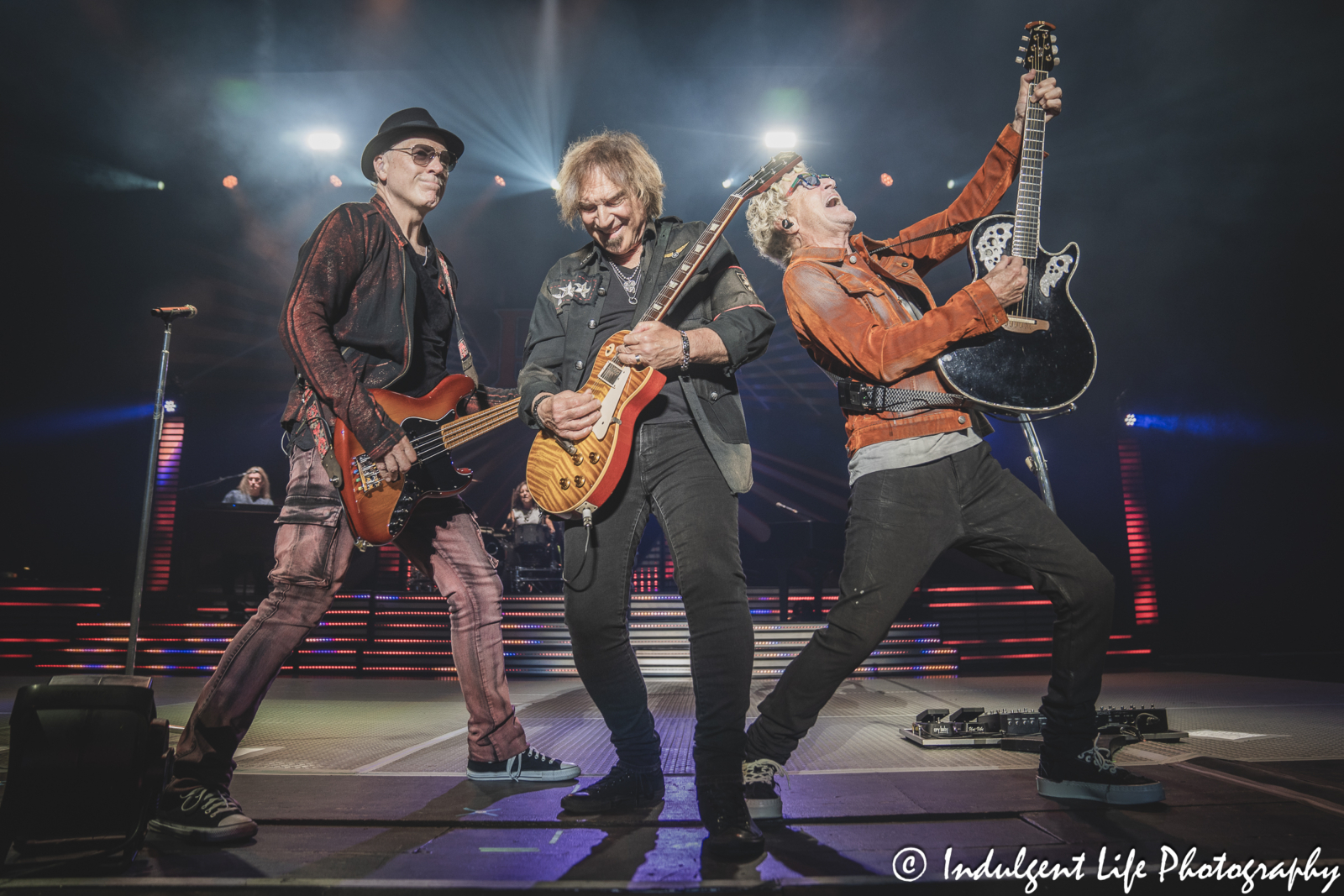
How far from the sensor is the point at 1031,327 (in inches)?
86.5

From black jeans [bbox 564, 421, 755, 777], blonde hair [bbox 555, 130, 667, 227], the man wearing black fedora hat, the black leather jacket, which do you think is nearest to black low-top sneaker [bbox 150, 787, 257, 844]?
the man wearing black fedora hat

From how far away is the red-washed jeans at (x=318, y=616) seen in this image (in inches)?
75.6

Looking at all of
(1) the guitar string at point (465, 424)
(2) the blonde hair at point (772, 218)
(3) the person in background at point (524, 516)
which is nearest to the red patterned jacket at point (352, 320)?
(1) the guitar string at point (465, 424)

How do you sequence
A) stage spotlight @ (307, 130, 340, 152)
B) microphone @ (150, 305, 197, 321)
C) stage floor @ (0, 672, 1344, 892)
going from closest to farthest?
stage floor @ (0, 672, 1344, 892) < microphone @ (150, 305, 197, 321) < stage spotlight @ (307, 130, 340, 152)

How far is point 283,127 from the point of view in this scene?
10.4 metres

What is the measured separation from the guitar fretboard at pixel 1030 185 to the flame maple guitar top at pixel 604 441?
135 cm

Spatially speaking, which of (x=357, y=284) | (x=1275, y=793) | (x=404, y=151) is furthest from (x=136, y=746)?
(x=1275, y=793)

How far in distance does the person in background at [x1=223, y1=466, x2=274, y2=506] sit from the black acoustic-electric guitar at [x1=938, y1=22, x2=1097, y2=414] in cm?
1054

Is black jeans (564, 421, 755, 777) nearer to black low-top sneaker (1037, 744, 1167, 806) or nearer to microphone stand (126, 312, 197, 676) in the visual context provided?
black low-top sneaker (1037, 744, 1167, 806)

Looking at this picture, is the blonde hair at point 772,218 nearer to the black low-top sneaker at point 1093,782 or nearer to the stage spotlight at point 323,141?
the black low-top sneaker at point 1093,782

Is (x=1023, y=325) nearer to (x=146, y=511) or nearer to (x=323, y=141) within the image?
(x=146, y=511)

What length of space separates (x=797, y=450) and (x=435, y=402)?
11.8m

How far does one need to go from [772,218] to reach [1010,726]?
2.37m

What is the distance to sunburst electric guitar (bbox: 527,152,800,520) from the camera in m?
1.91
